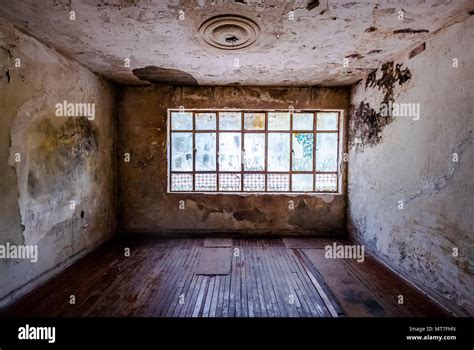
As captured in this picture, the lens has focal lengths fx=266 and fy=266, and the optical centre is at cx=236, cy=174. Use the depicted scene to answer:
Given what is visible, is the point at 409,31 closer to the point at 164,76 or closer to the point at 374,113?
the point at 374,113

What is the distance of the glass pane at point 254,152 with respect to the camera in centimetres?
501

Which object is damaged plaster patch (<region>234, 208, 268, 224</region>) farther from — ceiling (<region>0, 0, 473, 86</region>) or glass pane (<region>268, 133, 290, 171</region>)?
ceiling (<region>0, 0, 473, 86</region>)

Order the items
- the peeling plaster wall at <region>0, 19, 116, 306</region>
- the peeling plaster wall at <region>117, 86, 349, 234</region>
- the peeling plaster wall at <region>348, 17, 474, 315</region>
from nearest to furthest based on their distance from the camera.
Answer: the peeling plaster wall at <region>348, 17, 474, 315</region>, the peeling plaster wall at <region>0, 19, 116, 306</region>, the peeling plaster wall at <region>117, 86, 349, 234</region>

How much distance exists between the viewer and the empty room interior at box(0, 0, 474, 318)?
2.49 metres

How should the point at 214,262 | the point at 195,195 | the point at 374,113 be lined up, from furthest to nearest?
the point at 195,195
the point at 374,113
the point at 214,262

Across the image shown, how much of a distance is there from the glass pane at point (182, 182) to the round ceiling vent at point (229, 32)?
2.59 metres

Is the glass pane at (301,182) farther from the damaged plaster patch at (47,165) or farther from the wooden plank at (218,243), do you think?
the damaged plaster patch at (47,165)

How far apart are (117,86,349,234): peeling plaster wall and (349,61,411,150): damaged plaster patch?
1.84ft

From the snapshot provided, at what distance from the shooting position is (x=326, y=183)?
5047 mm

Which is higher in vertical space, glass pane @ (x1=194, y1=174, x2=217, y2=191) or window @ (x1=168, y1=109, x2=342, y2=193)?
window @ (x1=168, y1=109, x2=342, y2=193)

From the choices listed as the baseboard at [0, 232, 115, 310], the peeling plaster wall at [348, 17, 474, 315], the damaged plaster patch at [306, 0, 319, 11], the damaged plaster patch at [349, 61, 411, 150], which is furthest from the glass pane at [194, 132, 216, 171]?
the damaged plaster patch at [306, 0, 319, 11]

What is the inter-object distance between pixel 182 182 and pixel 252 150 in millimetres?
1455

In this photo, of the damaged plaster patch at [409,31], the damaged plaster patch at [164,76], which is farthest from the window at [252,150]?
the damaged plaster patch at [409,31]

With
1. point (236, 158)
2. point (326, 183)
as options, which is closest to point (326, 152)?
point (326, 183)
